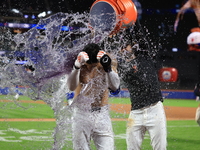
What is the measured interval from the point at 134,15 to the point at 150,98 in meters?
1.16

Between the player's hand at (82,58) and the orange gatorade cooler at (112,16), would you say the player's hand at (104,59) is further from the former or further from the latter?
the orange gatorade cooler at (112,16)

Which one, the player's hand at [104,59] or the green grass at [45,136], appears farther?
the green grass at [45,136]

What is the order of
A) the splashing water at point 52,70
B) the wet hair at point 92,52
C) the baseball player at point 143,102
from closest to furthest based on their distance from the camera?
the wet hair at point 92,52 → the splashing water at point 52,70 → the baseball player at point 143,102

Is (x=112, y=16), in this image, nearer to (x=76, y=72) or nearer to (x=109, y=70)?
(x=109, y=70)

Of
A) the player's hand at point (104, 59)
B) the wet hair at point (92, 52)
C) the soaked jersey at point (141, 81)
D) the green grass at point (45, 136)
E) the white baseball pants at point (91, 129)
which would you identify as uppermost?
the wet hair at point (92, 52)

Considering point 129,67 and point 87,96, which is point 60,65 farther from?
point 129,67

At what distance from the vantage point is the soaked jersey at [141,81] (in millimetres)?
4566

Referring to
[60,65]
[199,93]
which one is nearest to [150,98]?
[60,65]

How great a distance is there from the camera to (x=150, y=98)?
4570 millimetres

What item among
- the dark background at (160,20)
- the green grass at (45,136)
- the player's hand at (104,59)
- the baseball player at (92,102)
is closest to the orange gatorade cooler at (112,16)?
the baseball player at (92,102)

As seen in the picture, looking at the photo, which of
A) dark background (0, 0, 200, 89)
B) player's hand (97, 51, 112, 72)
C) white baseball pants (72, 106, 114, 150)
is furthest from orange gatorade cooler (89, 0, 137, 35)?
dark background (0, 0, 200, 89)

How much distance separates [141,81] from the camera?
15.0 feet

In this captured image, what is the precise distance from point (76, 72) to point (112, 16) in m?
1.02

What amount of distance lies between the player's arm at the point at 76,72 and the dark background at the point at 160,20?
82.2ft
